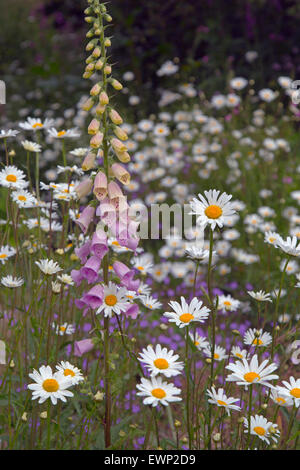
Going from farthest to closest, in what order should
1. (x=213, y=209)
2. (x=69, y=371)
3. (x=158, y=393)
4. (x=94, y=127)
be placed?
(x=213, y=209) < (x=69, y=371) < (x=94, y=127) < (x=158, y=393)

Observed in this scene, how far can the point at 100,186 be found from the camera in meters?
1.88

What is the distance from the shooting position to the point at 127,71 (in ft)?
23.9

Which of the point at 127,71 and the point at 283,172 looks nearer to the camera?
the point at 283,172

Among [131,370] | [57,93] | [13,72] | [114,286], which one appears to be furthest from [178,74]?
[114,286]

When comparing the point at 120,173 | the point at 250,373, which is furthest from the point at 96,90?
the point at 250,373

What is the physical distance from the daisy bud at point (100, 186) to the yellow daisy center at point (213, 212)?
1.26ft

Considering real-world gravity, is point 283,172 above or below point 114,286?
above

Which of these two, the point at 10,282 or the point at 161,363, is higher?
the point at 10,282

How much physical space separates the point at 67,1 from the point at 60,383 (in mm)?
6680

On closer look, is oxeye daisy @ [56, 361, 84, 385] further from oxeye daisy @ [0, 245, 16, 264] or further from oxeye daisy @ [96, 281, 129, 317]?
oxeye daisy @ [0, 245, 16, 264]

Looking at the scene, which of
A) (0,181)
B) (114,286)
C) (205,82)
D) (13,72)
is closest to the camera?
(114,286)

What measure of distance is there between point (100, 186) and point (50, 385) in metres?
0.67

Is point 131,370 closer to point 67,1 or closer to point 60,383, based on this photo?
point 60,383

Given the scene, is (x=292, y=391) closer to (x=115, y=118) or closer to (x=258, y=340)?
(x=258, y=340)
